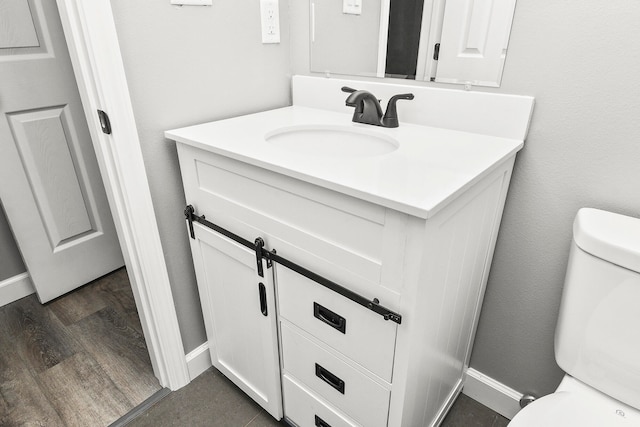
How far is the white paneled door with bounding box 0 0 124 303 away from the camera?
1419 mm

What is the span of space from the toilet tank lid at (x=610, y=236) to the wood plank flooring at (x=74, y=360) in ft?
4.57

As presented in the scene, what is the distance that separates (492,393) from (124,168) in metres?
1.32

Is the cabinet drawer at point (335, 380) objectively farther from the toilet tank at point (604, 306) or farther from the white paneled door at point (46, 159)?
the white paneled door at point (46, 159)

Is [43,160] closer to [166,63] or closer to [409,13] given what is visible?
[166,63]

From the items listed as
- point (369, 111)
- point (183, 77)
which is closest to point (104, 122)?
point (183, 77)

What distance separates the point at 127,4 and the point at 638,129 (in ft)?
3.91

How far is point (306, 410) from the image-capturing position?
1087 mm

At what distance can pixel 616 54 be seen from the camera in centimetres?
81

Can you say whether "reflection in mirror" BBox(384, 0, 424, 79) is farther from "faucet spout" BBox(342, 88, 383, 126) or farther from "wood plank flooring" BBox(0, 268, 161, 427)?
"wood plank flooring" BBox(0, 268, 161, 427)

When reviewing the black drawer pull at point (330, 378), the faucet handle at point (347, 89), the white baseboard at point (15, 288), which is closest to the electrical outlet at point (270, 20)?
the faucet handle at point (347, 89)

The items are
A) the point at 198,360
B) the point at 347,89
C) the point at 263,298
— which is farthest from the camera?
the point at 198,360

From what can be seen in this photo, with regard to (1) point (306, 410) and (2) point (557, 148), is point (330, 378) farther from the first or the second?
(2) point (557, 148)

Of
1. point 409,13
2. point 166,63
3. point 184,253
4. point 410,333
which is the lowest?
point 184,253

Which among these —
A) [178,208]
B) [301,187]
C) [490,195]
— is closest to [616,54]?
[490,195]
